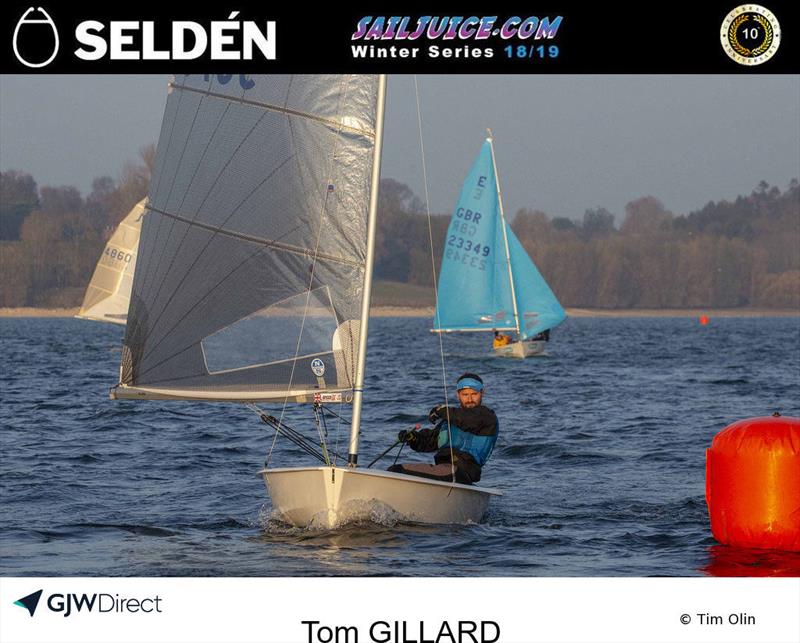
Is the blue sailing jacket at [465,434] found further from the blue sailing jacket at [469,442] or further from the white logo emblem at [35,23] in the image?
the white logo emblem at [35,23]

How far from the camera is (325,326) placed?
1195 cm

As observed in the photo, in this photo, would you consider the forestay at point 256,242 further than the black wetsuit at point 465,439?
Yes

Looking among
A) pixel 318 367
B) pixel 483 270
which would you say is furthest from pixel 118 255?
pixel 318 367

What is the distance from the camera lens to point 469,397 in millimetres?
11859

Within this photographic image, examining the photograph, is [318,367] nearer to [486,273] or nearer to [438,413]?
[438,413]

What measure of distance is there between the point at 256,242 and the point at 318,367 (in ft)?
4.24

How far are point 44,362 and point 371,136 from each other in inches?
1337

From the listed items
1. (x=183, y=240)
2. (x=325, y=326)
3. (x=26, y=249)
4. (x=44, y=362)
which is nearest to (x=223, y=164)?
(x=183, y=240)

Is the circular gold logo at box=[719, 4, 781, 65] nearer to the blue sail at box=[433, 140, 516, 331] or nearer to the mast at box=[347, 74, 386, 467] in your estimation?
the mast at box=[347, 74, 386, 467]

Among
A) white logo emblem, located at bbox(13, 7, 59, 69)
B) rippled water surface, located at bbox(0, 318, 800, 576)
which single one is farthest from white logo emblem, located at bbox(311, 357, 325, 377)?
white logo emblem, located at bbox(13, 7, 59, 69)

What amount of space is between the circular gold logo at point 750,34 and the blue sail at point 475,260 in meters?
29.4

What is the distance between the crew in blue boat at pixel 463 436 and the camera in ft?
38.1
